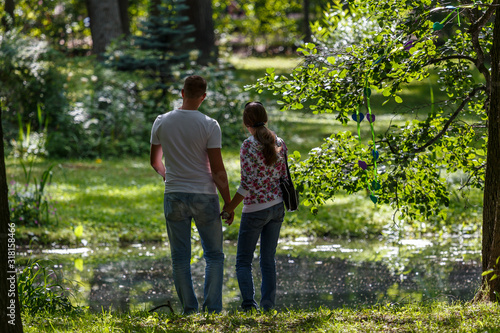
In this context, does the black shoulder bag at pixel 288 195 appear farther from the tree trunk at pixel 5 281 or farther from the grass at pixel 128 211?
the grass at pixel 128 211

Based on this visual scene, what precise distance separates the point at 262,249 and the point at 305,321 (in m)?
0.79

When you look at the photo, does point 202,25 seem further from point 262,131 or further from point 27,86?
point 262,131

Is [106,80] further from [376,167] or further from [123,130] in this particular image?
[376,167]

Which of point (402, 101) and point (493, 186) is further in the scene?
point (402, 101)

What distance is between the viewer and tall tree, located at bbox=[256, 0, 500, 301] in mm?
5105

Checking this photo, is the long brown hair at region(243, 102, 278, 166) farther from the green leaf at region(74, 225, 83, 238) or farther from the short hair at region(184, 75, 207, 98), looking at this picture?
the green leaf at region(74, 225, 83, 238)

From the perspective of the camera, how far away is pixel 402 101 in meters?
5.28

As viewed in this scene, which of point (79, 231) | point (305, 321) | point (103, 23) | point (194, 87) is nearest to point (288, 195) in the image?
point (305, 321)

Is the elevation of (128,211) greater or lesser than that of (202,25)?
lesser

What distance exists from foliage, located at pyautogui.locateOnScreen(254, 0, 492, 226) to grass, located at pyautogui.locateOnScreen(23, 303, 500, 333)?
100 centimetres

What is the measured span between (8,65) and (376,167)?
455 inches

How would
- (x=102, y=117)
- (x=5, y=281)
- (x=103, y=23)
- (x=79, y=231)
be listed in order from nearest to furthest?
(x=5, y=281) < (x=79, y=231) < (x=102, y=117) < (x=103, y=23)

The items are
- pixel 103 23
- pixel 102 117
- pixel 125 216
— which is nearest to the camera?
pixel 125 216

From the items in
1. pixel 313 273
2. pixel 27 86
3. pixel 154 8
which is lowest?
pixel 313 273
